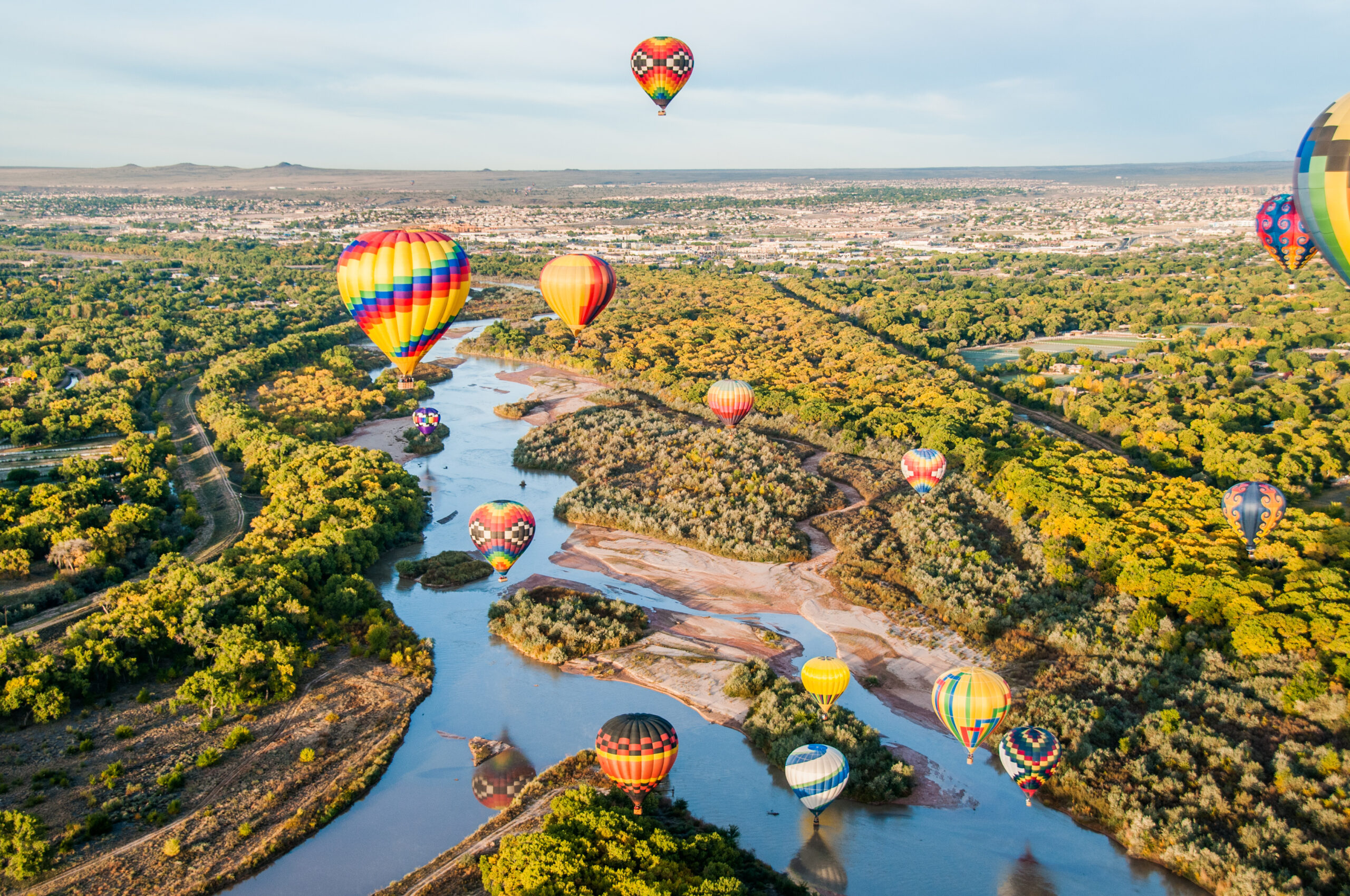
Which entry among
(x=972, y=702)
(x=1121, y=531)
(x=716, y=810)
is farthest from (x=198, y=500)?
(x=1121, y=531)

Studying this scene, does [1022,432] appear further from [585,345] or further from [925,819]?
[585,345]

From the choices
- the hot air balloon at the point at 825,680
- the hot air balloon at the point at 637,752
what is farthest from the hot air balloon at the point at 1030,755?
the hot air balloon at the point at 637,752

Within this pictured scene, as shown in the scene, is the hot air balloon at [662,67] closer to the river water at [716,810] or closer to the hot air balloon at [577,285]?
the hot air balloon at [577,285]

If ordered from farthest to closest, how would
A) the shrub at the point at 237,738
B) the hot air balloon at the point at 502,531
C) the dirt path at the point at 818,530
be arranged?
the dirt path at the point at 818,530 → the hot air balloon at the point at 502,531 → the shrub at the point at 237,738

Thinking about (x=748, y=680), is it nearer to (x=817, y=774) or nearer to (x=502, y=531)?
(x=817, y=774)

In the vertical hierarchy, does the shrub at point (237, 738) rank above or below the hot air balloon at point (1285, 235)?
below

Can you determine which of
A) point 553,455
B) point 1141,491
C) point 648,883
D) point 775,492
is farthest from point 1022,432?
point 648,883

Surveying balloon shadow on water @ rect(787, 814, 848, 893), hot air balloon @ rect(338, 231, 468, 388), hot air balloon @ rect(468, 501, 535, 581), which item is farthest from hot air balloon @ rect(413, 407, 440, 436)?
balloon shadow on water @ rect(787, 814, 848, 893)

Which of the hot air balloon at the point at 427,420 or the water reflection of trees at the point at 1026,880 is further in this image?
the hot air balloon at the point at 427,420
